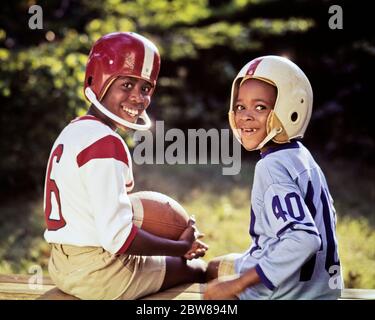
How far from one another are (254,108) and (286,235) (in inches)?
30.6

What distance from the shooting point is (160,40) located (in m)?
8.98

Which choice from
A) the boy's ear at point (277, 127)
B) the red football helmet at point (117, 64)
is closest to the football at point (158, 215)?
the red football helmet at point (117, 64)

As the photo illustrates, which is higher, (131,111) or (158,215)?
(131,111)

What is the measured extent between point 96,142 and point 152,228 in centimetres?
64

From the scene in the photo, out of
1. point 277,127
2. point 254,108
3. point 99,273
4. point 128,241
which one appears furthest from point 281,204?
point 99,273

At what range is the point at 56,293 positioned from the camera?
3543 millimetres

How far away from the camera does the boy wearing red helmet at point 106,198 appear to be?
3.15m

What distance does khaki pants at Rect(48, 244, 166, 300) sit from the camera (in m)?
3.29

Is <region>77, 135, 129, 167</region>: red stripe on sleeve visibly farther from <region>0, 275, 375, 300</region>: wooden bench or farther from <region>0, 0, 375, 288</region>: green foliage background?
<region>0, 0, 375, 288</region>: green foliage background

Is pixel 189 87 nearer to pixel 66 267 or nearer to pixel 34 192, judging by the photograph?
pixel 34 192

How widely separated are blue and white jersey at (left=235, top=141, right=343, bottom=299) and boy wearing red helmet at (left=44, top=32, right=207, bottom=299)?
574 millimetres

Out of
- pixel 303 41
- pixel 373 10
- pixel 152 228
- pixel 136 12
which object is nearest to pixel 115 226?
pixel 152 228

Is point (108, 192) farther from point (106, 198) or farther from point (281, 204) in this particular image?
point (281, 204)

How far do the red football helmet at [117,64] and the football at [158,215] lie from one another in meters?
0.43
